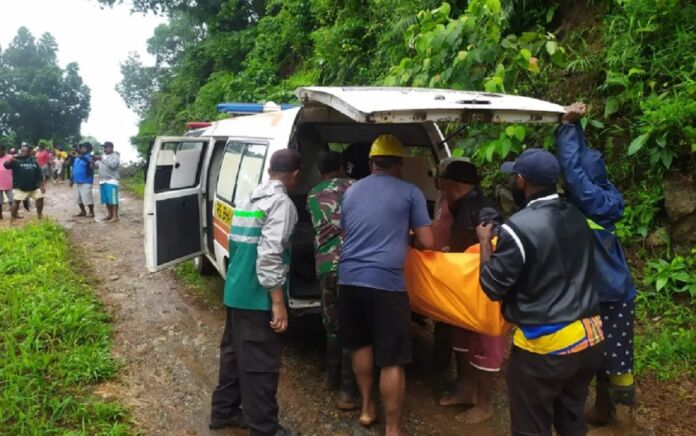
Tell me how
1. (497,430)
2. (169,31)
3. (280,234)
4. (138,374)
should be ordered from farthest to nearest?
(169,31), (138,374), (497,430), (280,234)

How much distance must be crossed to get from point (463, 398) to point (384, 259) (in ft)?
4.61

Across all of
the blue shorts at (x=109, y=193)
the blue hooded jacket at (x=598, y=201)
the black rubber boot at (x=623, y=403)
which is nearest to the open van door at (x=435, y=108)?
the blue hooded jacket at (x=598, y=201)

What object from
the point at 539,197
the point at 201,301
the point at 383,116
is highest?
the point at 383,116

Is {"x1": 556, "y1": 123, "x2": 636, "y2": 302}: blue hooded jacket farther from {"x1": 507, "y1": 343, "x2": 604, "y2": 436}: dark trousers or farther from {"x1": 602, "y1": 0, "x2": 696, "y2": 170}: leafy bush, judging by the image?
{"x1": 602, "y1": 0, "x2": 696, "y2": 170}: leafy bush

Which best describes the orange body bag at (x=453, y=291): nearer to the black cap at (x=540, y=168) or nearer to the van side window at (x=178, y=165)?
the black cap at (x=540, y=168)

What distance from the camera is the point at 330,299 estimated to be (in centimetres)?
381

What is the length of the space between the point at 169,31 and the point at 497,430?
3958 centimetres

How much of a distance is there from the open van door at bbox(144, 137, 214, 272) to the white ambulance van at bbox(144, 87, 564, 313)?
0.03 ft

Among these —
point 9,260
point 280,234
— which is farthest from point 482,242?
point 9,260

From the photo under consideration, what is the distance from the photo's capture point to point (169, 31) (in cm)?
3778

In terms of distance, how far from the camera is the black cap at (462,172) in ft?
11.8

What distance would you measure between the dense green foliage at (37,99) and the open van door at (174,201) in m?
36.3

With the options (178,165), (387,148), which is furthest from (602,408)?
(178,165)

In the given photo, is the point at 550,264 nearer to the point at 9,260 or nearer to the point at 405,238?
the point at 405,238
